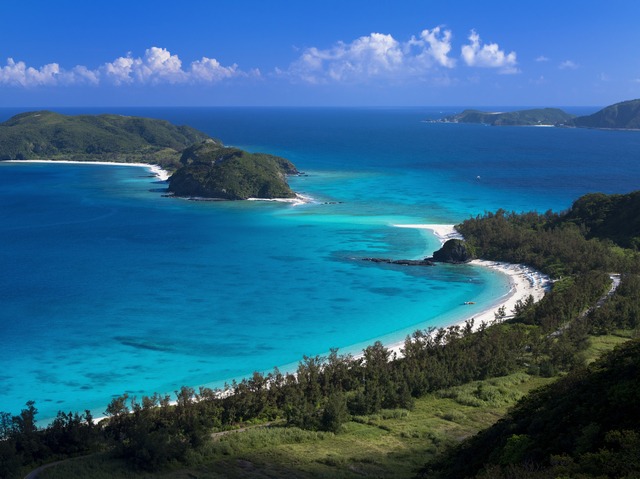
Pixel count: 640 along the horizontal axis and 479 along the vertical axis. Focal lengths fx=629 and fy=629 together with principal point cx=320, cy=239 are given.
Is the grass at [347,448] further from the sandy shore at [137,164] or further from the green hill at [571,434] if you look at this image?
the sandy shore at [137,164]

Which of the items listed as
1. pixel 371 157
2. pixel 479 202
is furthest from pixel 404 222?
pixel 371 157

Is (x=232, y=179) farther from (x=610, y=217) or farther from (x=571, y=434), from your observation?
(x=571, y=434)

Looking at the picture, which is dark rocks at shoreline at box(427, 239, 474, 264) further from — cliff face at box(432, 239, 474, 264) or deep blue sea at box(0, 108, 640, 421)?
deep blue sea at box(0, 108, 640, 421)

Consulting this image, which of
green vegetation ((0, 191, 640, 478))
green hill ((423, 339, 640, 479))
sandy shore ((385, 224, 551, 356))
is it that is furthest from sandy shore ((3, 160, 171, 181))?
green hill ((423, 339, 640, 479))

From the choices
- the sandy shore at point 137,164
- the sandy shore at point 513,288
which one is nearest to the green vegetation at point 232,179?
the sandy shore at point 137,164

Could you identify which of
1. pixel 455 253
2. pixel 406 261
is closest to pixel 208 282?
pixel 406 261

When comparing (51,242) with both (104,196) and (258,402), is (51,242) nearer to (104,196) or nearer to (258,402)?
(104,196)
